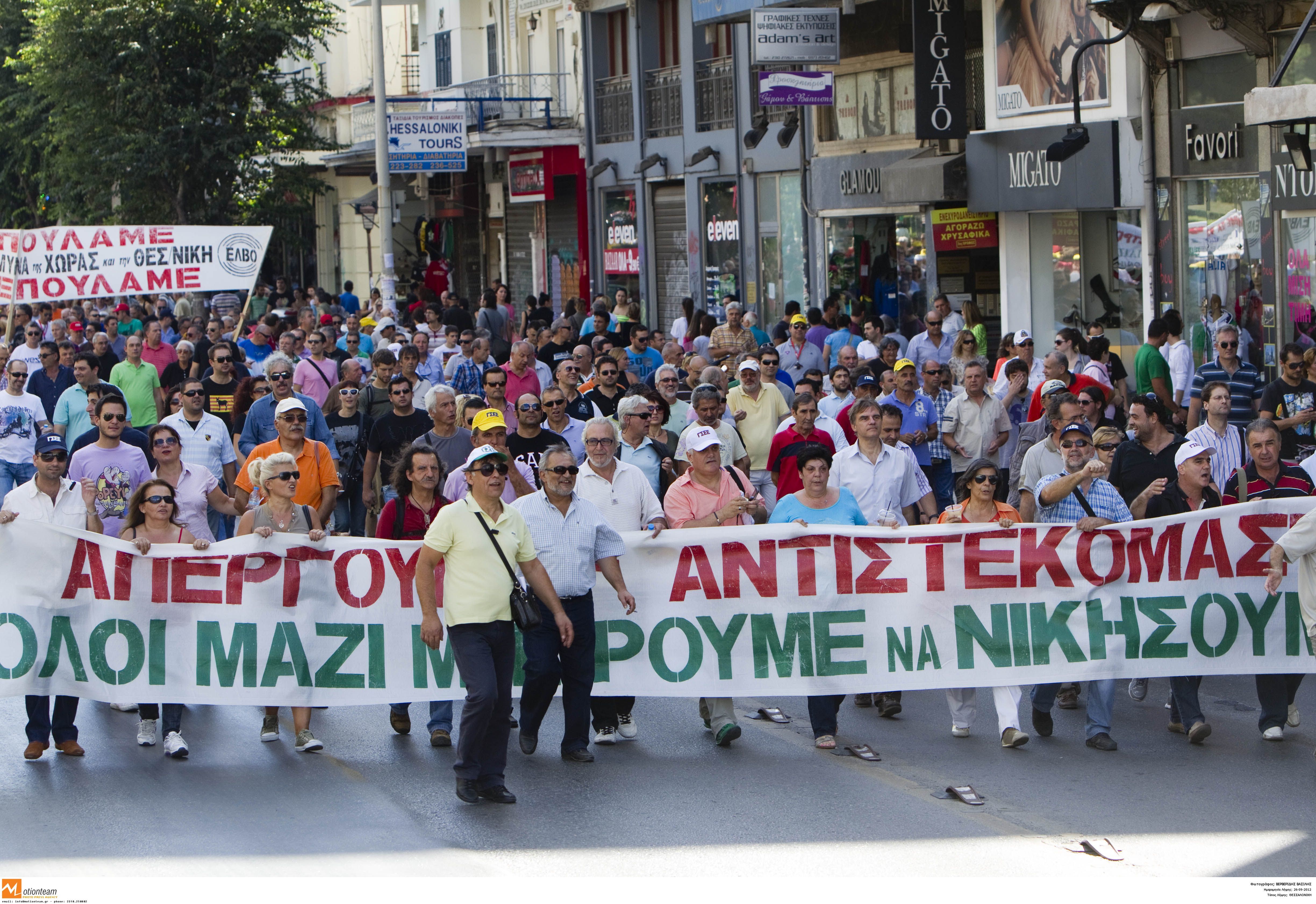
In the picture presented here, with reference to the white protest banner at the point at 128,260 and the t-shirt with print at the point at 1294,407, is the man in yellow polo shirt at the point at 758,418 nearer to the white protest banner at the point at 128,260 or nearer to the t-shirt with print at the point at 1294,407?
the t-shirt with print at the point at 1294,407

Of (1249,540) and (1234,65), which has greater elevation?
(1234,65)

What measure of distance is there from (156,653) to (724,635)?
298 centimetres

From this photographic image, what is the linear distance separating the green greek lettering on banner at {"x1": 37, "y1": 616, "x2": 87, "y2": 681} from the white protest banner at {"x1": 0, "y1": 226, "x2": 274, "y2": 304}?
486 inches

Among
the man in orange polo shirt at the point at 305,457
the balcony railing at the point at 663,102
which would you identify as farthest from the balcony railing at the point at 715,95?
the man in orange polo shirt at the point at 305,457

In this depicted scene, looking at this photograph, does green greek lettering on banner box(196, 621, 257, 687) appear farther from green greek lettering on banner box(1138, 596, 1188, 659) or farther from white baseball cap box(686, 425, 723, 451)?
green greek lettering on banner box(1138, 596, 1188, 659)

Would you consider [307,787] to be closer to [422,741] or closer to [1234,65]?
[422,741]

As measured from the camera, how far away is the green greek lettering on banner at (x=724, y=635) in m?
8.91

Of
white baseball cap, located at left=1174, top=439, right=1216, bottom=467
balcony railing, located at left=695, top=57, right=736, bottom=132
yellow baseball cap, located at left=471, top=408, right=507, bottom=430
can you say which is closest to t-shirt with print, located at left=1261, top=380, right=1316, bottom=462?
white baseball cap, located at left=1174, top=439, right=1216, bottom=467

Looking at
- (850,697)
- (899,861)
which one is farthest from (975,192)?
(899,861)

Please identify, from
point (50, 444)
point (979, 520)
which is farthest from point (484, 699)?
point (50, 444)

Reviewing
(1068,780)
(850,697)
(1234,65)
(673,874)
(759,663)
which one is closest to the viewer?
(673,874)

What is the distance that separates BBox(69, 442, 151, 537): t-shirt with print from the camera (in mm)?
10062

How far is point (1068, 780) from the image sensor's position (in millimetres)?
7820

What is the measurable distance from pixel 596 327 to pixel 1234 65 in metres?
7.81
